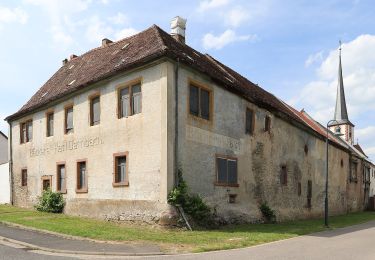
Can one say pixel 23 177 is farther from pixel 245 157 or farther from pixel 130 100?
pixel 245 157

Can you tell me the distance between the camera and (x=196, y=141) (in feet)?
60.6

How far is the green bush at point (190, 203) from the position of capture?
16656 mm

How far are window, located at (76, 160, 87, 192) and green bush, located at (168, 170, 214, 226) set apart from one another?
20.7ft

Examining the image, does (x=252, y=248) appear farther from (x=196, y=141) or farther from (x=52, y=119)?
(x=52, y=119)

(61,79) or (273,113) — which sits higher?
(61,79)

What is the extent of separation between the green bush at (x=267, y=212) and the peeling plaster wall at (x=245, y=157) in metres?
0.35

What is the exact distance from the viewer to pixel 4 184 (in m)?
29.3

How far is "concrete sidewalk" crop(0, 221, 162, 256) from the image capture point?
37.9ft

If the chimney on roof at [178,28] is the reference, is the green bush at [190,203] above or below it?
below

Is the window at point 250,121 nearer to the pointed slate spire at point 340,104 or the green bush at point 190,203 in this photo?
the green bush at point 190,203

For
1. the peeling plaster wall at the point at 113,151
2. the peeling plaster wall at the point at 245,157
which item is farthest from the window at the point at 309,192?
the peeling plaster wall at the point at 113,151

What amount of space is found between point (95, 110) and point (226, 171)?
23.7 ft

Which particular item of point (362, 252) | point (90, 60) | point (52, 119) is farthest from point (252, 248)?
point (90, 60)

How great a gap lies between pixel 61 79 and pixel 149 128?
1173 centimetres
